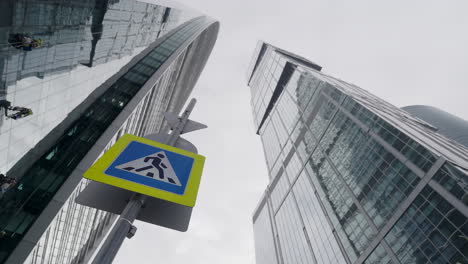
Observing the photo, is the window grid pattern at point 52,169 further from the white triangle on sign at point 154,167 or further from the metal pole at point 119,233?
the metal pole at point 119,233

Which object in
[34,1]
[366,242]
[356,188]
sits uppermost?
[34,1]

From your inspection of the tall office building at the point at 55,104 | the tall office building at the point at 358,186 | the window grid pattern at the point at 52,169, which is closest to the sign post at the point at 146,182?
the tall office building at the point at 55,104

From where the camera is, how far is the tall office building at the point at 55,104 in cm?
1360

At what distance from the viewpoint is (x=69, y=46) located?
18453 mm

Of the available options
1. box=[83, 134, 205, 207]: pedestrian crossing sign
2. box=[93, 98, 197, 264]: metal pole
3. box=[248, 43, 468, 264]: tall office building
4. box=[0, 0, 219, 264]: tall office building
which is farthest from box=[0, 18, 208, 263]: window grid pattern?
box=[248, 43, 468, 264]: tall office building

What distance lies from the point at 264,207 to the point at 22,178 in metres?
101

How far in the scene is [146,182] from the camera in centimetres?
389

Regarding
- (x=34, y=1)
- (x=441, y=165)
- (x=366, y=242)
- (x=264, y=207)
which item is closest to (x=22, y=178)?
(x=34, y=1)

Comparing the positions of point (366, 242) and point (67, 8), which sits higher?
point (67, 8)

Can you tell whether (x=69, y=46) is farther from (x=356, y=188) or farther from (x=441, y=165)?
(x=356, y=188)

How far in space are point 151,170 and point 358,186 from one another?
153 ft

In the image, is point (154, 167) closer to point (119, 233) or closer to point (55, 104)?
point (119, 233)

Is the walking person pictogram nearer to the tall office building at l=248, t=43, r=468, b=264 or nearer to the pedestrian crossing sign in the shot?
the pedestrian crossing sign

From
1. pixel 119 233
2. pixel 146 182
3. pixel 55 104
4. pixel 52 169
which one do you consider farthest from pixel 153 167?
pixel 55 104
